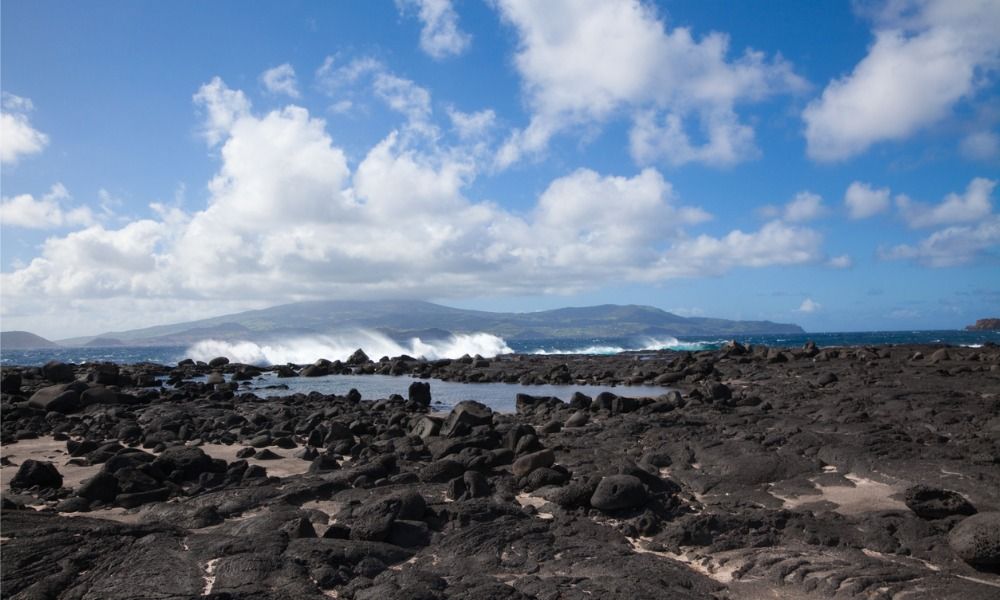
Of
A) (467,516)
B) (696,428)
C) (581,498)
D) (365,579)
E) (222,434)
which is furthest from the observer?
(222,434)

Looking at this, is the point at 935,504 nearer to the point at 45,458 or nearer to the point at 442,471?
the point at 442,471

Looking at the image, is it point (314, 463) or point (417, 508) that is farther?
point (314, 463)

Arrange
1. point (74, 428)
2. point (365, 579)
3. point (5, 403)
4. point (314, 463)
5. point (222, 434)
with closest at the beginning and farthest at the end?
point (365, 579)
point (314, 463)
point (222, 434)
point (74, 428)
point (5, 403)

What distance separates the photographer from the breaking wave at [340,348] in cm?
9206

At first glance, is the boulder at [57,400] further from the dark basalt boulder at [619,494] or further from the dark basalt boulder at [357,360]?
the dark basalt boulder at [357,360]

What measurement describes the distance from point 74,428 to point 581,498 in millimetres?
18562

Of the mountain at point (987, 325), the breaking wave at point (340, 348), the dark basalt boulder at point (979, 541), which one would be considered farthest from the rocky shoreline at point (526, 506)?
the mountain at point (987, 325)

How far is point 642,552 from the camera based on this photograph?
802cm

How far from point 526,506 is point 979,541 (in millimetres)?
5722

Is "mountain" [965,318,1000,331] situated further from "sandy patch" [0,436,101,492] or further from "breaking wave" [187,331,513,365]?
"sandy patch" [0,436,101,492]

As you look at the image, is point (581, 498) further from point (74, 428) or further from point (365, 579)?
Result: point (74, 428)

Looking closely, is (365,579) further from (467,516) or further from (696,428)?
(696,428)

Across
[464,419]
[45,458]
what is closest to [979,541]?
[464,419]

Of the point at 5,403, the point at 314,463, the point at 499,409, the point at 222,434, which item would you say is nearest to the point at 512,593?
the point at 314,463
